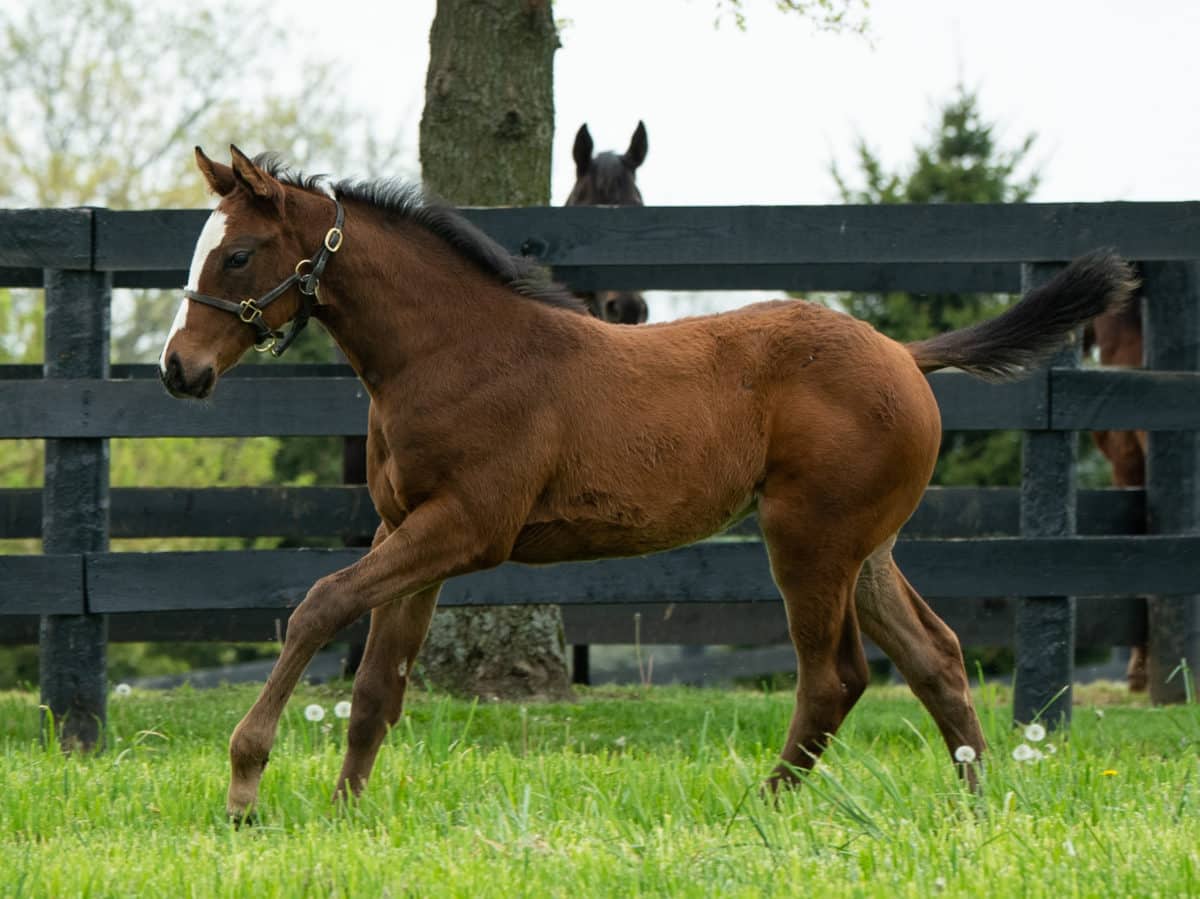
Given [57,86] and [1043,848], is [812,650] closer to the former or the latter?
[1043,848]

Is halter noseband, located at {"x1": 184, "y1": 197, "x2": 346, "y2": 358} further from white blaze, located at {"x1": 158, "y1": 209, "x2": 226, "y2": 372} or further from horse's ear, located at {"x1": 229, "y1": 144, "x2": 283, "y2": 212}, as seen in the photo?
horse's ear, located at {"x1": 229, "y1": 144, "x2": 283, "y2": 212}

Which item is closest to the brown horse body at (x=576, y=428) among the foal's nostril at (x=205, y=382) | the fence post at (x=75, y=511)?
the foal's nostril at (x=205, y=382)

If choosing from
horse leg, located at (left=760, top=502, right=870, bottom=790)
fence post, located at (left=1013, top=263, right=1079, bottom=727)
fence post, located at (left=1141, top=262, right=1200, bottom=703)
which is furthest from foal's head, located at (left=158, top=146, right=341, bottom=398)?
fence post, located at (left=1141, top=262, right=1200, bottom=703)

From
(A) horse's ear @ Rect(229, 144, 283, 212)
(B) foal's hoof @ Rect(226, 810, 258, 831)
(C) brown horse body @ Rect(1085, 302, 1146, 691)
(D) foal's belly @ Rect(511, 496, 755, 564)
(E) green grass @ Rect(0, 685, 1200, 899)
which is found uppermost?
(A) horse's ear @ Rect(229, 144, 283, 212)

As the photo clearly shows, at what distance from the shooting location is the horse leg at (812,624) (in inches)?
171

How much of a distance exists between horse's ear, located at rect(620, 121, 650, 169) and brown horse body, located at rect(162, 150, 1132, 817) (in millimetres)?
4106

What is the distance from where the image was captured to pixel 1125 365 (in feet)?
27.7

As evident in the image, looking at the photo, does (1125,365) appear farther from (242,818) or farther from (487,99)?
(242,818)

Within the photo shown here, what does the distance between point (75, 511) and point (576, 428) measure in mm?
2372

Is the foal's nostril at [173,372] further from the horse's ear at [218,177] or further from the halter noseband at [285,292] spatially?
the horse's ear at [218,177]

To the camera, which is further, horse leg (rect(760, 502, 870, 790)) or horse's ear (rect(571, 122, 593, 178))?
horse's ear (rect(571, 122, 593, 178))

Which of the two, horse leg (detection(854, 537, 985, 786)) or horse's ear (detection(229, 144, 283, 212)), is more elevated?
horse's ear (detection(229, 144, 283, 212))

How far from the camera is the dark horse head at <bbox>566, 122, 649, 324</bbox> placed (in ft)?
25.0

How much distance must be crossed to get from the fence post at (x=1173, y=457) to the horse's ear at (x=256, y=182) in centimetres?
454
